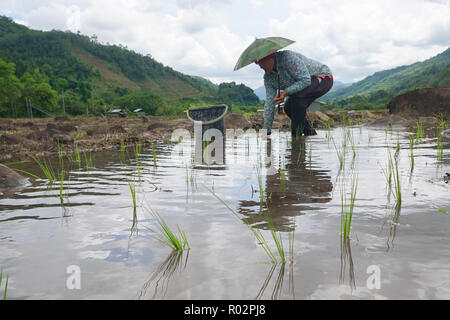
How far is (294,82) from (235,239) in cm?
449

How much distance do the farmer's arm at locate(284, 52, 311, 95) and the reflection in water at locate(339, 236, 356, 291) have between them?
13.6ft

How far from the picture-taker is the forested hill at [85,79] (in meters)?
46.2

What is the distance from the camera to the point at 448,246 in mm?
1351

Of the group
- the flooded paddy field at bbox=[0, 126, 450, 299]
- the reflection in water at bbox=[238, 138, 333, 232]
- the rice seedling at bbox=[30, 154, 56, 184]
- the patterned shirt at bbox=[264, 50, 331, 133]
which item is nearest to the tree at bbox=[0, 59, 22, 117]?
the patterned shirt at bbox=[264, 50, 331, 133]

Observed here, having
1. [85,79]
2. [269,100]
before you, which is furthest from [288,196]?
[85,79]

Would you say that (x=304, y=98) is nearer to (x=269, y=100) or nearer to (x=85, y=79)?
(x=269, y=100)

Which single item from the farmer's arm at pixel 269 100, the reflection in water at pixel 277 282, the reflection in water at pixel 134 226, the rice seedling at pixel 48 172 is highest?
the farmer's arm at pixel 269 100

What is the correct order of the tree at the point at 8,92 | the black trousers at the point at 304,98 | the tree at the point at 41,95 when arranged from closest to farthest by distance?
the black trousers at the point at 304,98 < the tree at the point at 8,92 < the tree at the point at 41,95

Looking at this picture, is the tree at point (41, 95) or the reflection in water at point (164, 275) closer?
the reflection in water at point (164, 275)

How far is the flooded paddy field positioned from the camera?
1.12m

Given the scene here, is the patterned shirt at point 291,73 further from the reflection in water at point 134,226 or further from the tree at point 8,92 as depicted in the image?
the tree at point 8,92

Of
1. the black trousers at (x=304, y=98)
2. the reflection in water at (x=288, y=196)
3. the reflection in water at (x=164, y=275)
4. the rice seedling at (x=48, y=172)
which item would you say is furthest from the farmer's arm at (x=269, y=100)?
the reflection in water at (x=164, y=275)

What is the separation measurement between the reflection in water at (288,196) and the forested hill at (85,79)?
121ft
